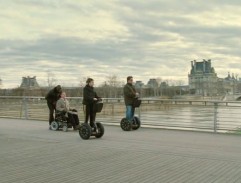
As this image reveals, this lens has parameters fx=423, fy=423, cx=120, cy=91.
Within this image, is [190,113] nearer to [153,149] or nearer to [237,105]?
[237,105]

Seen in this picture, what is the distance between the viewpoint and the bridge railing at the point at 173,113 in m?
14.5

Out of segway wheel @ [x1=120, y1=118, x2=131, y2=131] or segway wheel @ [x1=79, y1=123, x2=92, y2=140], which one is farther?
segway wheel @ [x1=120, y1=118, x2=131, y2=131]

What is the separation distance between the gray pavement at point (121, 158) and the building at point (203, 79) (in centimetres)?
11963

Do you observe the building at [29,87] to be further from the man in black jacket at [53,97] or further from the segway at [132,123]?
the segway at [132,123]

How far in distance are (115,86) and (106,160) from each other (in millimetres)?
94072

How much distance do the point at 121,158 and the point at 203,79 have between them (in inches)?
5941

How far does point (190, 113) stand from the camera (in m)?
16.7

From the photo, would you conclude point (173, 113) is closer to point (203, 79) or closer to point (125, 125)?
point (125, 125)

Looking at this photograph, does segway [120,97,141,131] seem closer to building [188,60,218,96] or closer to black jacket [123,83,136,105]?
black jacket [123,83,136,105]

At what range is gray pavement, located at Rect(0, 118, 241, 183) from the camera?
7.12 meters

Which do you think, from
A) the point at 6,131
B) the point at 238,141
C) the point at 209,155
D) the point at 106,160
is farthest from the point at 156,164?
the point at 6,131

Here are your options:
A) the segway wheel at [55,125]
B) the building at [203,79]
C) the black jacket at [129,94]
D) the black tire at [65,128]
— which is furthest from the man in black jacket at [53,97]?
the building at [203,79]

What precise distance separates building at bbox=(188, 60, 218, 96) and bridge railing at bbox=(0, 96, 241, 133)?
4453 inches

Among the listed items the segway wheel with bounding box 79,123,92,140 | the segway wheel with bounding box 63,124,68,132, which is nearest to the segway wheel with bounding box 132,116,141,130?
the segway wheel with bounding box 63,124,68,132
